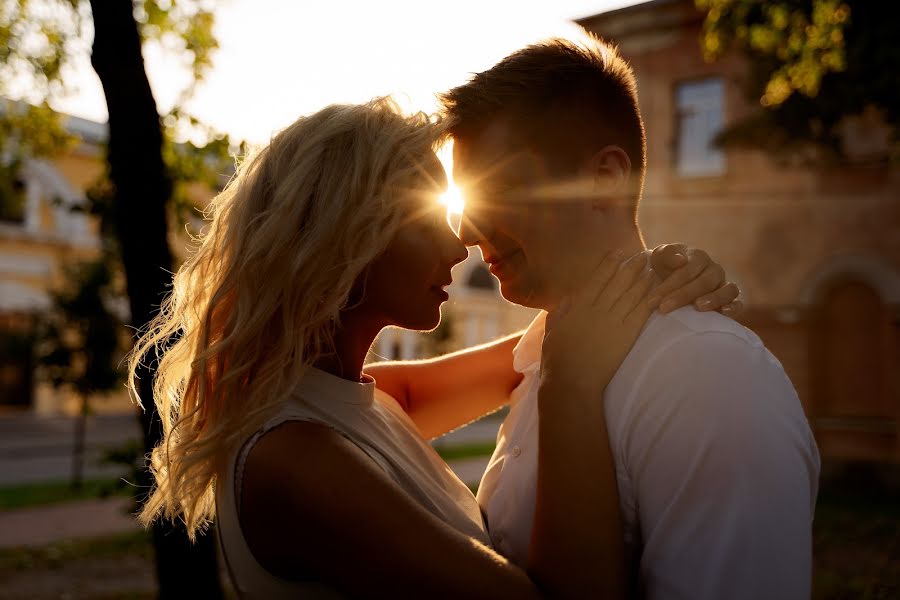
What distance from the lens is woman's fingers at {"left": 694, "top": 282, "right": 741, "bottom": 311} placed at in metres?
1.97

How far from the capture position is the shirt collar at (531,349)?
8.74 feet

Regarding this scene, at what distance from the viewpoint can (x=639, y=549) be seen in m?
1.91

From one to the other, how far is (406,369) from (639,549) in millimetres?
1447

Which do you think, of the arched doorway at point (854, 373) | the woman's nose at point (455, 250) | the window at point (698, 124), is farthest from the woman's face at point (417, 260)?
the window at point (698, 124)

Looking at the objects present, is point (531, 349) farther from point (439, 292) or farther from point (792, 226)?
point (792, 226)

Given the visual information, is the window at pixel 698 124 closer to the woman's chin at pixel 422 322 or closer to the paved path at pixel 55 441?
the paved path at pixel 55 441

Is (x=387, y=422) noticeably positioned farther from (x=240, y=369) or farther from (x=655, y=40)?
(x=655, y=40)

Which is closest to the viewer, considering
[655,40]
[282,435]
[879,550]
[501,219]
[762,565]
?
[762,565]

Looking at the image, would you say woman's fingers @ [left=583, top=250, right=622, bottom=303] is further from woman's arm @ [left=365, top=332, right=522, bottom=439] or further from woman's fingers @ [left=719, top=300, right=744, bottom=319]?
woman's arm @ [left=365, top=332, right=522, bottom=439]

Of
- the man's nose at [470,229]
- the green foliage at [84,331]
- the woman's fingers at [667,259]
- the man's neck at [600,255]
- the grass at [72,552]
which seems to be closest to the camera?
the woman's fingers at [667,259]

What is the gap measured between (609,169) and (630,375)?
614 millimetres

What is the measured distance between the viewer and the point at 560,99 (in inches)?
87.2

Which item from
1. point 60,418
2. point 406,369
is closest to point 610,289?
point 406,369

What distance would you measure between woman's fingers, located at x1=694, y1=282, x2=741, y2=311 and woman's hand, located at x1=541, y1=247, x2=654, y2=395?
110 millimetres
